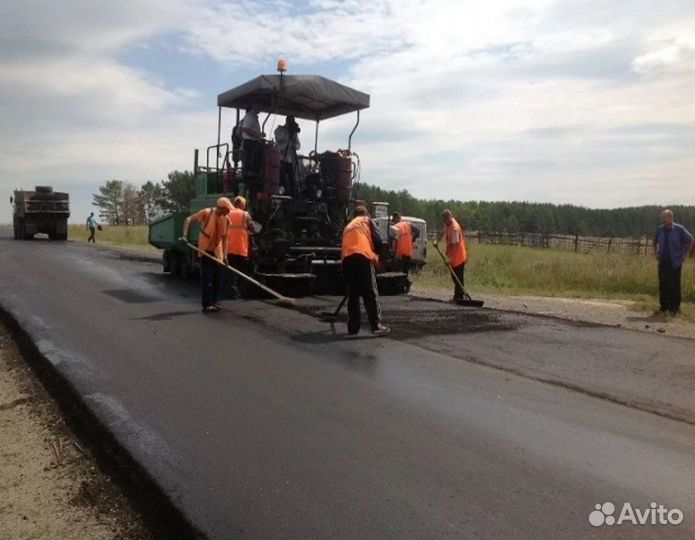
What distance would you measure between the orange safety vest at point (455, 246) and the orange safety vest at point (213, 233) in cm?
395

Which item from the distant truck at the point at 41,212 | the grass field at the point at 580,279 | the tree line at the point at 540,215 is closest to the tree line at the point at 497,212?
the tree line at the point at 540,215

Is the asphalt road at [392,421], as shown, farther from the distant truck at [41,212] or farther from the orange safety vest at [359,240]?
the distant truck at [41,212]

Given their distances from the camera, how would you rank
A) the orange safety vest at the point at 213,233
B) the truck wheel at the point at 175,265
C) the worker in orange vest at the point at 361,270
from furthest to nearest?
the truck wheel at the point at 175,265
the orange safety vest at the point at 213,233
the worker in orange vest at the point at 361,270

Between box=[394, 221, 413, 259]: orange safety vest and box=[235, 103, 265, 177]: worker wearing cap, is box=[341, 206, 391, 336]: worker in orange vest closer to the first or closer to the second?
box=[235, 103, 265, 177]: worker wearing cap

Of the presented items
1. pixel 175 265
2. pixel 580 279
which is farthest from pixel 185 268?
pixel 580 279

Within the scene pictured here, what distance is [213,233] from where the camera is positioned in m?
10.0

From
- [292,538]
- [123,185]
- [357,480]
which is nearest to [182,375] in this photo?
[357,480]

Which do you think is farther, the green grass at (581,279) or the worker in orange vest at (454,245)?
the green grass at (581,279)

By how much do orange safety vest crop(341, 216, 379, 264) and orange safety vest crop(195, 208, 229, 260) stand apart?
261 cm

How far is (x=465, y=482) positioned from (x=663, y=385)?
3.07m

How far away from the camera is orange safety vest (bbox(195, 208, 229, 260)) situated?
32.7ft

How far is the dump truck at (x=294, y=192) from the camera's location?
11031 mm

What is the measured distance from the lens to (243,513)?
3.36 m

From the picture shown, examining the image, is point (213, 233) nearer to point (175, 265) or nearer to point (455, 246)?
point (455, 246)
